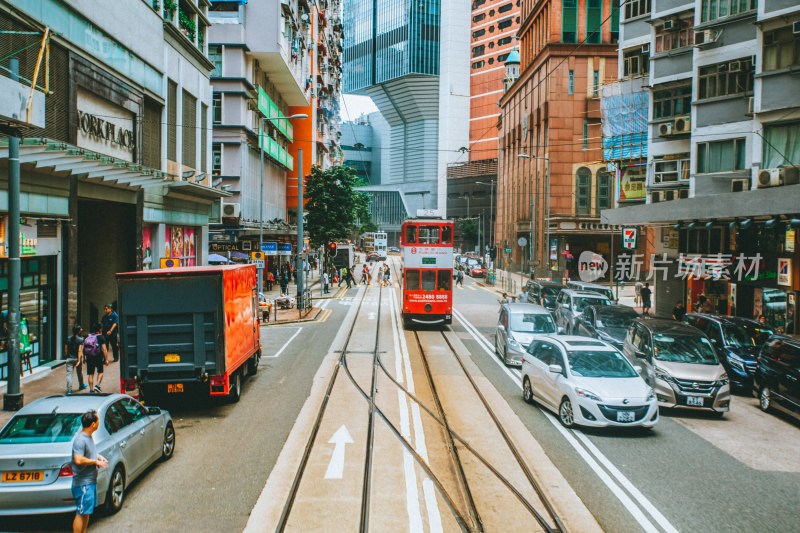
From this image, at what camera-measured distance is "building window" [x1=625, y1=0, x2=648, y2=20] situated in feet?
116

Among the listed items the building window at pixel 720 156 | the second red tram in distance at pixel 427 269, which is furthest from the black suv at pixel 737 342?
the second red tram in distance at pixel 427 269

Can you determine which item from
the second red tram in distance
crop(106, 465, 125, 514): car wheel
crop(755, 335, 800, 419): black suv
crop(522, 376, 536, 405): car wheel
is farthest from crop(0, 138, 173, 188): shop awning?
crop(755, 335, 800, 419): black suv

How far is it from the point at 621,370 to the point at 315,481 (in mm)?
6404

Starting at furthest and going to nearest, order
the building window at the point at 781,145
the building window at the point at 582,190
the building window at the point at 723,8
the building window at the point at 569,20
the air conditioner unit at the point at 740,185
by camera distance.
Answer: the building window at the point at 582,190, the building window at the point at 569,20, the building window at the point at 723,8, the air conditioner unit at the point at 740,185, the building window at the point at 781,145

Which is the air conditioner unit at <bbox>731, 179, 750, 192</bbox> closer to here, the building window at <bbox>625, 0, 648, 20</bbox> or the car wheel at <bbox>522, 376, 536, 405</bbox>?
the car wheel at <bbox>522, 376, 536, 405</bbox>

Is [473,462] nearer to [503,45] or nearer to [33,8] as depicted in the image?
[33,8]

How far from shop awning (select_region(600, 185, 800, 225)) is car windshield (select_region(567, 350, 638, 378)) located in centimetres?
973

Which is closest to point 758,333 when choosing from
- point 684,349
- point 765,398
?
point 765,398

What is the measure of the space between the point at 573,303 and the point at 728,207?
20.7 feet

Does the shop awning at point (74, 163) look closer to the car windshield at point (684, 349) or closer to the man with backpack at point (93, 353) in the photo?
the man with backpack at point (93, 353)

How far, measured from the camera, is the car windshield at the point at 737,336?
657 inches

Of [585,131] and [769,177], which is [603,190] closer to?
[585,131]

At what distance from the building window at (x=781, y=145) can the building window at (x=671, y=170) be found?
694cm

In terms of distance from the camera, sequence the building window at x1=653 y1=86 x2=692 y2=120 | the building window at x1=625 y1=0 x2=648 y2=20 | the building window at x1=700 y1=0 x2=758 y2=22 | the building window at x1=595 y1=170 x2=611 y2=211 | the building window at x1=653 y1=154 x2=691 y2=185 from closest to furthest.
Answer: the building window at x1=700 y1=0 x2=758 y2=22
the building window at x1=653 y1=86 x2=692 y2=120
the building window at x1=653 y1=154 x2=691 y2=185
the building window at x1=625 y1=0 x2=648 y2=20
the building window at x1=595 y1=170 x2=611 y2=211
